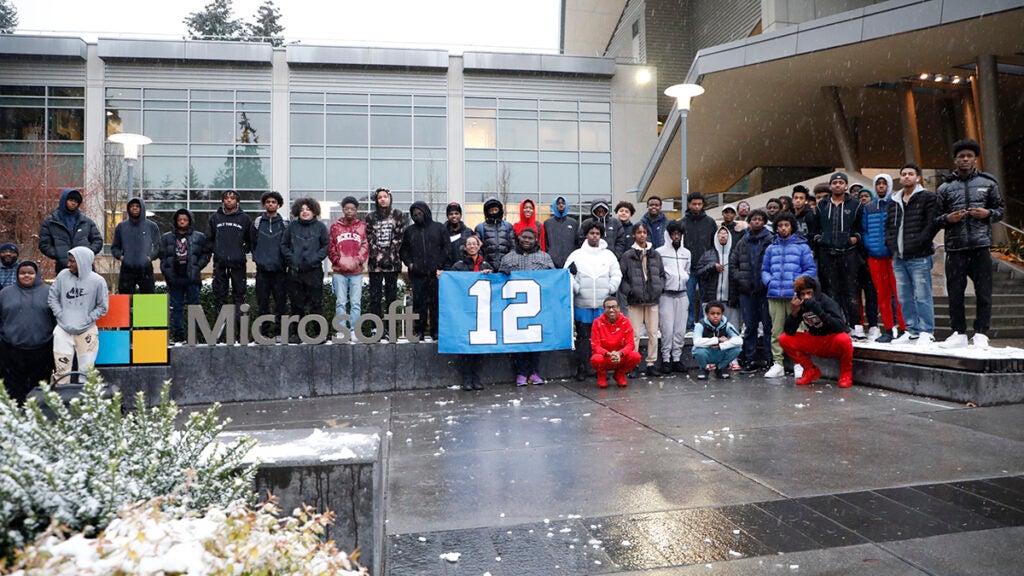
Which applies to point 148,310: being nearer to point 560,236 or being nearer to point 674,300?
point 560,236

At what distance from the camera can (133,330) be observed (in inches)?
331

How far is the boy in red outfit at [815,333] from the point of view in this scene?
8148 mm

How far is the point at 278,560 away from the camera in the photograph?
163cm

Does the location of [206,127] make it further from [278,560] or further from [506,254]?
[278,560]

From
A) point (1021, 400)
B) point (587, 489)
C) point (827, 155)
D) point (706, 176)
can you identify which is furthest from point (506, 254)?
point (827, 155)

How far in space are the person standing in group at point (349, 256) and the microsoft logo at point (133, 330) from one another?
6.92 feet

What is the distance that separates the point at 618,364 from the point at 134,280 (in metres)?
6.64

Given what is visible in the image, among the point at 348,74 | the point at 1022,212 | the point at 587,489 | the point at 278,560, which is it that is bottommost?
the point at 587,489

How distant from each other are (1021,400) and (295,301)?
8470mm

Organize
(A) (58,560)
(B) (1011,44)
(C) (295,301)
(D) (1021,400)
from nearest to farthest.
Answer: (A) (58,560) < (D) (1021,400) < (C) (295,301) < (B) (1011,44)

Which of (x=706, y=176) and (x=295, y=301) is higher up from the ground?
(x=706, y=176)

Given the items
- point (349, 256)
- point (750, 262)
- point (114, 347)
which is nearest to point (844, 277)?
point (750, 262)

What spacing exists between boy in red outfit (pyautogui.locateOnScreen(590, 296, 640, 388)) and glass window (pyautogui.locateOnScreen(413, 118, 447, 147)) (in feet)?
69.3

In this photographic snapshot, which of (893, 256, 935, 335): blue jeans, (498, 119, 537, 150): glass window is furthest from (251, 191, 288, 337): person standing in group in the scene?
(498, 119, 537, 150): glass window
